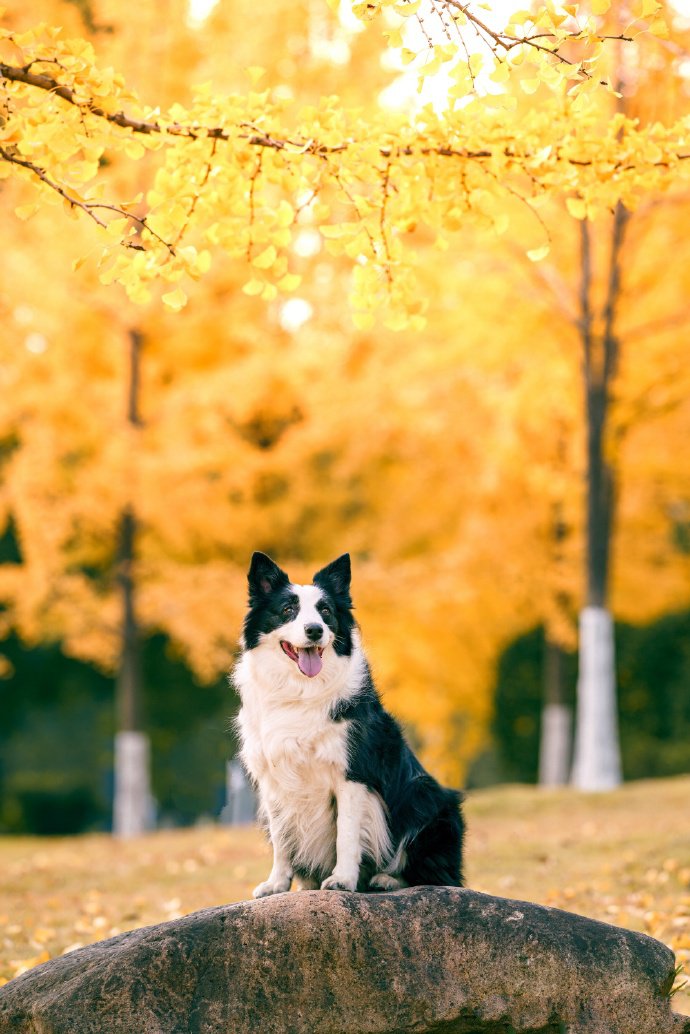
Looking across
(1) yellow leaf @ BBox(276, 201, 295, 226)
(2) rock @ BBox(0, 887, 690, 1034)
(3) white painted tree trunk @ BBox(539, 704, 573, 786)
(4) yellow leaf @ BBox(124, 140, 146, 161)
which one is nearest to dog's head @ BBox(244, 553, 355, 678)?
(2) rock @ BBox(0, 887, 690, 1034)

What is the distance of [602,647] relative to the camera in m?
12.4

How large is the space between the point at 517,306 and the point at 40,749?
10.6 meters

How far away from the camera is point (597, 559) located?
41.3 feet

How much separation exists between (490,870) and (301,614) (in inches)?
185

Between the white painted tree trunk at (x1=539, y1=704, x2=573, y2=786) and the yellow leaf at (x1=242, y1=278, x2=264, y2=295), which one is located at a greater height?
the yellow leaf at (x1=242, y1=278, x2=264, y2=295)

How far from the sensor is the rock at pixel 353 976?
13.3ft

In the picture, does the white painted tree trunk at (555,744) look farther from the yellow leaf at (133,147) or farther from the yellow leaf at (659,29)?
the yellow leaf at (659,29)

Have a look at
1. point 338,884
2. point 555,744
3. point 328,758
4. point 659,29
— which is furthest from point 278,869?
point 555,744

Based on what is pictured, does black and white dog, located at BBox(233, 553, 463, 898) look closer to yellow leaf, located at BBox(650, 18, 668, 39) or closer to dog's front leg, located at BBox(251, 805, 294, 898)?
dog's front leg, located at BBox(251, 805, 294, 898)

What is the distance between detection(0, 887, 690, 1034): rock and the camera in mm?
4062

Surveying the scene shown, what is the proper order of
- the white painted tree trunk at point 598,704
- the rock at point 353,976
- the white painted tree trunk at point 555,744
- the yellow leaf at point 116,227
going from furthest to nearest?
the white painted tree trunk at point 555,744 → the white painted tree trunk at point 598,704 → the yellow leaf at point 116,227 → the rock at point 353,976

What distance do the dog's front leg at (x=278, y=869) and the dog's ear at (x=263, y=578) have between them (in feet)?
2.83

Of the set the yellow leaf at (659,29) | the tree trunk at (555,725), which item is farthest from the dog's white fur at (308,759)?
the tree trunk at (555,725)

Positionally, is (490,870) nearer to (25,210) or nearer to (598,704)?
(598,704)
